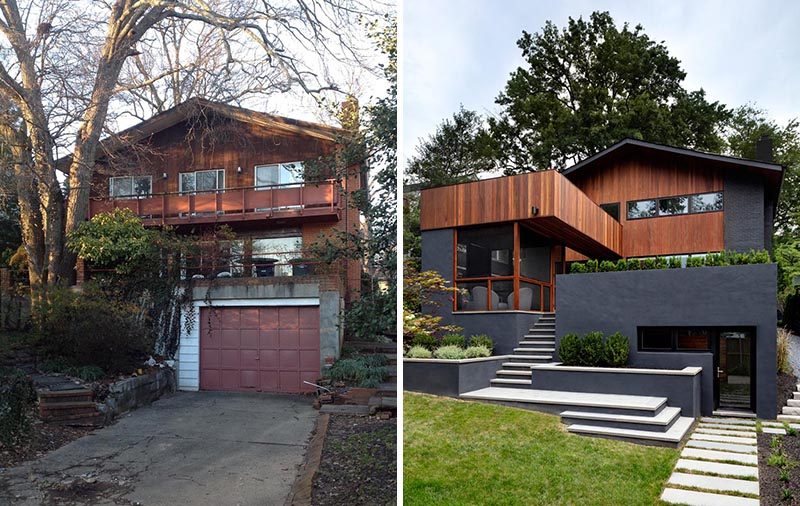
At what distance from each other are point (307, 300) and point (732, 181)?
2857 mm

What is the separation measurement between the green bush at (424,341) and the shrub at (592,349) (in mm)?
922

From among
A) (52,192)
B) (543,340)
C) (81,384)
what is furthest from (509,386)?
(52,192)

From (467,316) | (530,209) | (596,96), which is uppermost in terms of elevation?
(596,96)

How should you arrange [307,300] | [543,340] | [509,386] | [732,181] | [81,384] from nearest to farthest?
[81,384], [307,300], [509,386], [543,340], [732,181]

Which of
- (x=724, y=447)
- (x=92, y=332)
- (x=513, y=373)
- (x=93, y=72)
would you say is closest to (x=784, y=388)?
(x=724, y=447)

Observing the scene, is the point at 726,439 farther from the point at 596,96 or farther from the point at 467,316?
the point at 596,96

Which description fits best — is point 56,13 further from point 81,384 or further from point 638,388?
point 638,388

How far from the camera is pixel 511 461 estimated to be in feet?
8.02

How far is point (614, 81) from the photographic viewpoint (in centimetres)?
358

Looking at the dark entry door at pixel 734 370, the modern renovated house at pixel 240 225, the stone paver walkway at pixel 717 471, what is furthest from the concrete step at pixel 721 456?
the modern renovated house at pixel 240 225

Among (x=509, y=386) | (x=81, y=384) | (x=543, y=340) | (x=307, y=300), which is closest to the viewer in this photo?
(x=81, y=384)

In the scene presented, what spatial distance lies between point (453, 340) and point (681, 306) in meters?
1.33

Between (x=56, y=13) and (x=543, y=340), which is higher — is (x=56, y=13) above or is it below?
above

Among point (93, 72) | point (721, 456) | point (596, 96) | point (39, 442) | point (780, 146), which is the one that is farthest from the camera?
point (596, 96)
